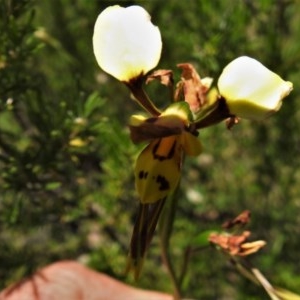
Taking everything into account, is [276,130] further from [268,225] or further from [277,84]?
[277,84]

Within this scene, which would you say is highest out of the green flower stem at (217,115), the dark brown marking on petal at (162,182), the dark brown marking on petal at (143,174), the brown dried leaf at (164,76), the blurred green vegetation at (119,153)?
the brown dried leaf at (164,76)

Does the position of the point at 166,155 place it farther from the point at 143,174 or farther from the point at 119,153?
the point at 119,153

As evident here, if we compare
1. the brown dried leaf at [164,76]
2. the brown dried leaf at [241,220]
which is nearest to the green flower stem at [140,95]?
the brown dried leaf at [164,76]

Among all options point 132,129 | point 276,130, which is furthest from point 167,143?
point 276,130

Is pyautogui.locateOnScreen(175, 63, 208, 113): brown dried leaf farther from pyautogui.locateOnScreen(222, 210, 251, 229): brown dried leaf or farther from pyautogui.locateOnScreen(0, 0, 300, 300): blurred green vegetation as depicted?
pyautogui.locateOnScreen(0, 0, 300, 300): blurred green vegetation

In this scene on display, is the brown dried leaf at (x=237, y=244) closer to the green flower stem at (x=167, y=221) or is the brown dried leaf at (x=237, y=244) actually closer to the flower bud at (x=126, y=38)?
the green flower stem at (x=167, y=221)

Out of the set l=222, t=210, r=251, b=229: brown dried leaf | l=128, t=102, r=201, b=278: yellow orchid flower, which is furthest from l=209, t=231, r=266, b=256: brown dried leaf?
l=128, t=102, r=201, b=278: yellow orchid flower
